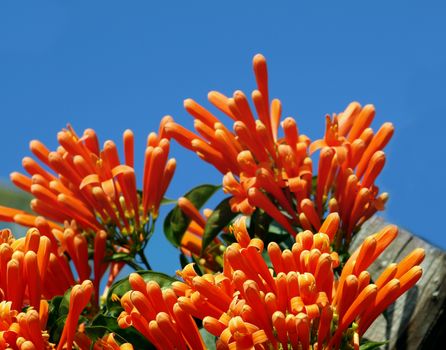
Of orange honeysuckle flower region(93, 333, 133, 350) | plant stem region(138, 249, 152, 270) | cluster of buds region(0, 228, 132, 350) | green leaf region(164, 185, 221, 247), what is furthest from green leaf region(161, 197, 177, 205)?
orange honeysuckle flower region(93, 333, 133, 350)

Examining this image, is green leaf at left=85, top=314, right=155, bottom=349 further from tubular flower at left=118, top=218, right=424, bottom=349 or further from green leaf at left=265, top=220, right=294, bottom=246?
green leaf at left=265, top=220, right=294, bottom=246

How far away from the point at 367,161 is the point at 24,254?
1.06m

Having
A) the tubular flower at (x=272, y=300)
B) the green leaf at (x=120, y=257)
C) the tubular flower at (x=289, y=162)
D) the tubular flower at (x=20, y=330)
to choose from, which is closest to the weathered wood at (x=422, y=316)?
the tubular flower at (x=289, y=162)

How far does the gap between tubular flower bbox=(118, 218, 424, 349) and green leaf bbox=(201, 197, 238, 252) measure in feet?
2.06

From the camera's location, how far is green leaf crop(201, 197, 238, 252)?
268cm

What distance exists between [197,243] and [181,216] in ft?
0.42

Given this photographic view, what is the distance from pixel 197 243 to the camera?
288 cm

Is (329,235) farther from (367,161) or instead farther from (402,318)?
(402,318)

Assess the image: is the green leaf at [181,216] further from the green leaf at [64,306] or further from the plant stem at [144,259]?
the green leaf at [64,306]

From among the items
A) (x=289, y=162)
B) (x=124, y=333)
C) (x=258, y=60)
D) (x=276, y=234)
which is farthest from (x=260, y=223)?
(x=124, y=333)

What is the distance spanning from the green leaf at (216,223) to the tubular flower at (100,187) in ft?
0.67

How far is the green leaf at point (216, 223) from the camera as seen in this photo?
268 centimetres

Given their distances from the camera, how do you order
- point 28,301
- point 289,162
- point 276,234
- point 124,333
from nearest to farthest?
point 124,333, point 28,301, point 289,162, point 276,234

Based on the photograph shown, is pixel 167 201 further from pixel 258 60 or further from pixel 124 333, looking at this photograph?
pixel 124 333
